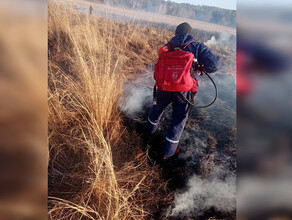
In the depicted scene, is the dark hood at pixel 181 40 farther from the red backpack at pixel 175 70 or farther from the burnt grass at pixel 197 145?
the burnt grass at pixel 197 145

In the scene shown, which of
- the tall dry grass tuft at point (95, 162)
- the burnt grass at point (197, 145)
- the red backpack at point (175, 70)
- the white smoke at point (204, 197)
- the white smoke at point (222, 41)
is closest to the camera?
the tall dry grass tuft at point (95, 162)

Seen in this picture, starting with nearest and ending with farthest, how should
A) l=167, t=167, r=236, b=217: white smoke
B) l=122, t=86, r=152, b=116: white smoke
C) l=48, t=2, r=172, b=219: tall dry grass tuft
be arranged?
1. l=48, t=2, r=172, b=219: tall dry grass tuft
2. l=167, t=167, r=236, b=217: white smoke
3. l=122, t=86, r=152, b=116: white smoke

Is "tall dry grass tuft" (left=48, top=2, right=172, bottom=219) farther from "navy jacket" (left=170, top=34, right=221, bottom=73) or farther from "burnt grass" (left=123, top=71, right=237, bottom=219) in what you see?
"navy jacket" (left=170, top=34, right=221, bottom=73)

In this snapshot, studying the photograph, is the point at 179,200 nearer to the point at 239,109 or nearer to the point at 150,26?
the point at 239,109

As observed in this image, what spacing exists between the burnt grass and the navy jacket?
0.86 m

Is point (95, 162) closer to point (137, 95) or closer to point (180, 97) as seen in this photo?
point (180, 97)

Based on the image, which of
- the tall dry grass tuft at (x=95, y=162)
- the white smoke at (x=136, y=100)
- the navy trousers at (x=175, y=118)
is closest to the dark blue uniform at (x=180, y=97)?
the navy trousers at (x=175, y=118)

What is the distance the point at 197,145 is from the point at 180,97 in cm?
66

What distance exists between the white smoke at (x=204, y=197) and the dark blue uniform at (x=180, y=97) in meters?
0.39

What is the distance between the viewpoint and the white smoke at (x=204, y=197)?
5.48 feet

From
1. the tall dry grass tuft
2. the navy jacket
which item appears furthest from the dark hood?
the tall dry grass tuft

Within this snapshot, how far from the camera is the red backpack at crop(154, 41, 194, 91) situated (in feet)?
5.92

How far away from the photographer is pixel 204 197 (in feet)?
5.84

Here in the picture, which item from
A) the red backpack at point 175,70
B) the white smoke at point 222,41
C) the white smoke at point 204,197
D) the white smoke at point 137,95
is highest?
the white smoke at point 222,41
